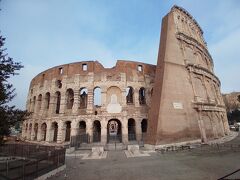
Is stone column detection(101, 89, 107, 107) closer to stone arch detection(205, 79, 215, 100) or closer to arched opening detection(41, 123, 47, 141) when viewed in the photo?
arched opening detection(41, 123, 47, 141)

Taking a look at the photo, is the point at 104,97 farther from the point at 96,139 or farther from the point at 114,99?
the point at 96,139

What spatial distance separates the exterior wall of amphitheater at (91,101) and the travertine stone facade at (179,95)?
615 centimetres

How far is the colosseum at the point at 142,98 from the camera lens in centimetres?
1591

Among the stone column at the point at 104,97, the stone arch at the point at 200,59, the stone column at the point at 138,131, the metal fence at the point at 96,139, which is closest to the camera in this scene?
the metal fence at the point at 96,139

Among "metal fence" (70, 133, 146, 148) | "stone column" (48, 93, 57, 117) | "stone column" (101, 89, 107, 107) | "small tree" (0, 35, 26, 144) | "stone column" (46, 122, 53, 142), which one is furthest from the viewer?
"stone column" (48, 93, 57, 117)

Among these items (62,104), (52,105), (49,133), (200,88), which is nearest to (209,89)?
(200,88)

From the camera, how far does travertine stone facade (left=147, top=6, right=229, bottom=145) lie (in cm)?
1495

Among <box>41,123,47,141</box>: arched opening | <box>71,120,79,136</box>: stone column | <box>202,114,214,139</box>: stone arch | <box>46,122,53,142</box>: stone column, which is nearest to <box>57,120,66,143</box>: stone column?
<box>71,120,79,136</box>: stone column

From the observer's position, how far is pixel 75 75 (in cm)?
2364

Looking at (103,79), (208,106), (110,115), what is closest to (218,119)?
(208,106)

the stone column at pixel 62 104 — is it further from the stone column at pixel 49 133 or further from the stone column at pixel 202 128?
the stone column at pixel 202 128

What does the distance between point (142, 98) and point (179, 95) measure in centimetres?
1009

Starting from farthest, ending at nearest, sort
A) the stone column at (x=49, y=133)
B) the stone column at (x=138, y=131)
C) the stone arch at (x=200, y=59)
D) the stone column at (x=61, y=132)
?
the stone arch at (x=200, y=59) → the stone column at (x=49, y=133) → the stone column at (x=61, y=132) → the stone column at (x=138, y=131)

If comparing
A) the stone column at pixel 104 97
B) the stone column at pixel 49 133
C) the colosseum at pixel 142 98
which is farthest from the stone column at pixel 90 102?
the stone column at pixel 49 133
